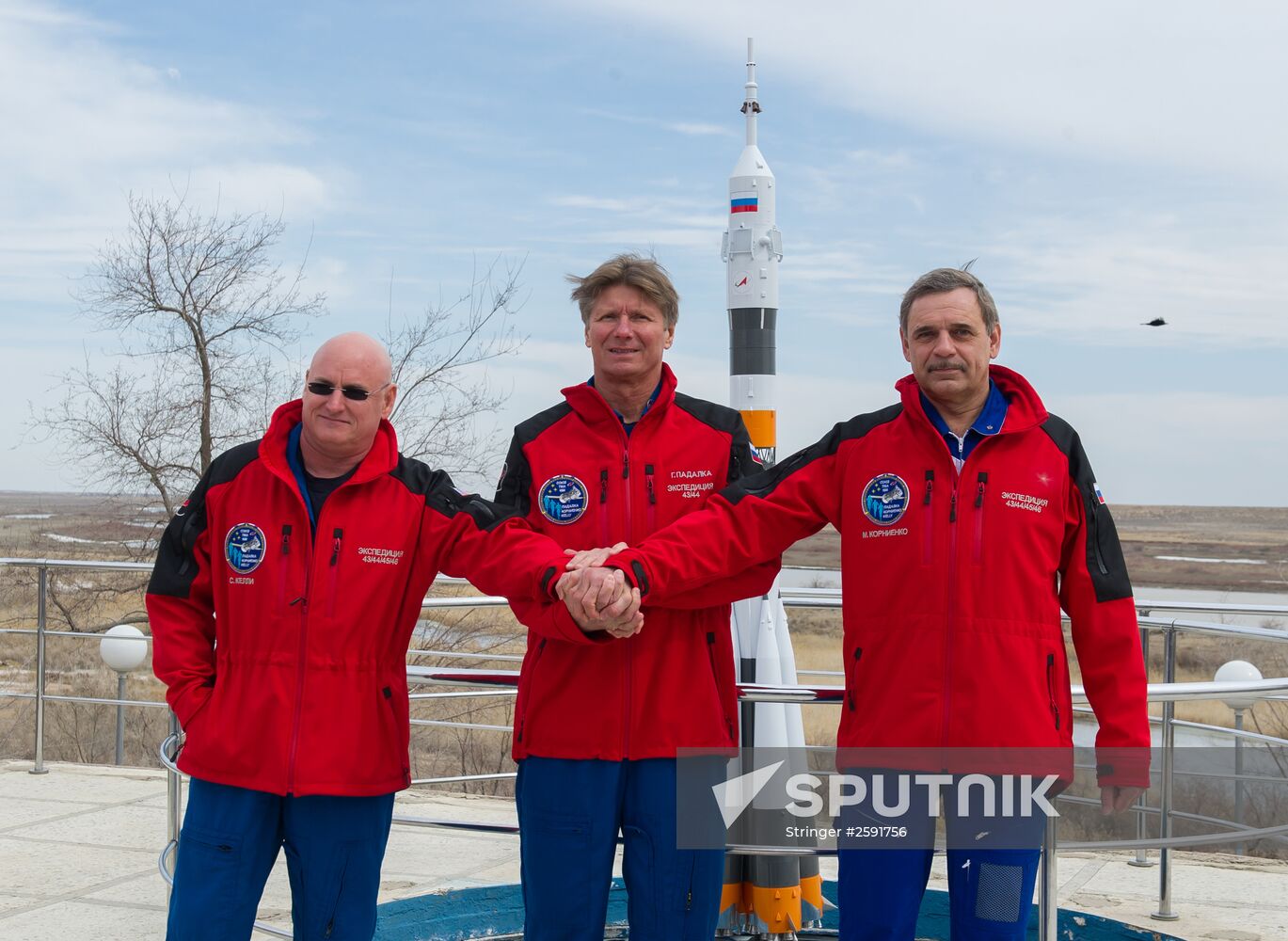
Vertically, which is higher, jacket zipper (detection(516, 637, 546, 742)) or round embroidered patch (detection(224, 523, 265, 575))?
round embroidered patch (detection(224, 523, 265, 575))

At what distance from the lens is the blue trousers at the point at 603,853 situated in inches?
136

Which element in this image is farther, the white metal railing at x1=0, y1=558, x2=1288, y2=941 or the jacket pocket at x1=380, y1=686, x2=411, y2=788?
the white metal railing at x1=0, y1=558, x2=1288, y2=941

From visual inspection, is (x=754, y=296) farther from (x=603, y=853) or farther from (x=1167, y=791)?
(x=603, y=853)

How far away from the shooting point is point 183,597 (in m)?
3.54

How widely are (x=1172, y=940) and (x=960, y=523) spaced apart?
325 cm

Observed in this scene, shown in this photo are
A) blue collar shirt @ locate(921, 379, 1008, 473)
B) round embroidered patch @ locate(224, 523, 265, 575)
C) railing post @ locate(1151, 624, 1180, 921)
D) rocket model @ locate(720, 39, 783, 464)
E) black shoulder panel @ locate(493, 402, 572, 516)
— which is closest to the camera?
blue collar shirt @ locate(921, 379, 1008, 473)

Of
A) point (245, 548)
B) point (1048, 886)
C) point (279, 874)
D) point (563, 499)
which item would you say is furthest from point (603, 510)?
point (279, 874)

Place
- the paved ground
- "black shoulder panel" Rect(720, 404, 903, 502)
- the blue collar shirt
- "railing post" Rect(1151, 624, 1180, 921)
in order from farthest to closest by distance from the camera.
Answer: the paved ground < "railing post" Rect(1151, 624, 1180, 921) < "black shoulder panel" Rect(720, 404, 903, 502) < the blue collar shirt

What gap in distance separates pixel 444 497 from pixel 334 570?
1.29ft

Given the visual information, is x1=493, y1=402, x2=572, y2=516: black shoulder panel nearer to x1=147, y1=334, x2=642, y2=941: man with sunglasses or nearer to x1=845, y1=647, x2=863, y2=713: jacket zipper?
x1=147, y1=334, x2=642, y2=941: man with sunglasses

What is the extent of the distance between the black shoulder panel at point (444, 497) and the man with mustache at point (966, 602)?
0.43 m

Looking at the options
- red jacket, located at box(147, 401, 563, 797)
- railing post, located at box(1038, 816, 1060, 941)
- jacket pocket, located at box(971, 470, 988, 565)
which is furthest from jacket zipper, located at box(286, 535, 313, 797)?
railing post, located at box(1038, 816, 1060, 941)

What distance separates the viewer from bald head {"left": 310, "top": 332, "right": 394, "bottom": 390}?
135 inches

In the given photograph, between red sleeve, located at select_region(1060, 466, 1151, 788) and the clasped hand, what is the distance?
45.5 inches
